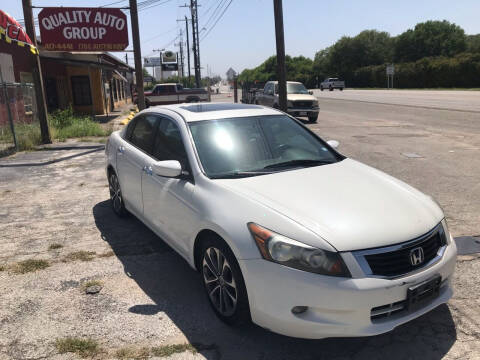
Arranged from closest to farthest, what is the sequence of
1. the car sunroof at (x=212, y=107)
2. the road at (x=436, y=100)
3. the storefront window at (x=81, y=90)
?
the car sunroof at (x=212, y=107) → the road at (x=436, y=100) → the storefront window at (x=81, y=90)

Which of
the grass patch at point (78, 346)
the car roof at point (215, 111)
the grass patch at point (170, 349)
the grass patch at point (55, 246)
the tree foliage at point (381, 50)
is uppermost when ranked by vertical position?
the tree foliage at point (381, 50)

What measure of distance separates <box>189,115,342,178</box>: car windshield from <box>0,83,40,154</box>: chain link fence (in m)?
9.90

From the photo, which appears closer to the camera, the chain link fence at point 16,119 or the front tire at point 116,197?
the front tire at point 116,197

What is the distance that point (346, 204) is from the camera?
3123 millimetres

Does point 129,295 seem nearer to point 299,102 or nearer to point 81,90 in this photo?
point 299,102

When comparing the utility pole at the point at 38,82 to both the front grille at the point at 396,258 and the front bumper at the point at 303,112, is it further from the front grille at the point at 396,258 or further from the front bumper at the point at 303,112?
the front grille at the point at 396,258

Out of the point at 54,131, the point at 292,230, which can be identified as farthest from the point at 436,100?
the point at 292,230

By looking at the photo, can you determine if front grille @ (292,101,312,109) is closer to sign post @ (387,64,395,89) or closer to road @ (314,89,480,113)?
road @ (314,89,480,113)

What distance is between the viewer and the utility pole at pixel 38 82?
504 inches

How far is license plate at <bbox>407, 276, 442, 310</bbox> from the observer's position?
2.78 meters

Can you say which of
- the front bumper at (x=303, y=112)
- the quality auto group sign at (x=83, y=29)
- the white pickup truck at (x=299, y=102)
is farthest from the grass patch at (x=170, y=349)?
the front bumper at (x=303, y=112)

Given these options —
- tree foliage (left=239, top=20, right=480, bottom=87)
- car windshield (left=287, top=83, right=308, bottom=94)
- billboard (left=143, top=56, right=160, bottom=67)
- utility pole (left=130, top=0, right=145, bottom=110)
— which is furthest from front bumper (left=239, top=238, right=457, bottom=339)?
billboard (left=143, top=56, right=160, bottom=67)

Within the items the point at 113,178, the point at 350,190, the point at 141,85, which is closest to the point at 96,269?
the point at 113,178

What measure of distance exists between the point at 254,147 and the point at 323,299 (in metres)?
1.82
